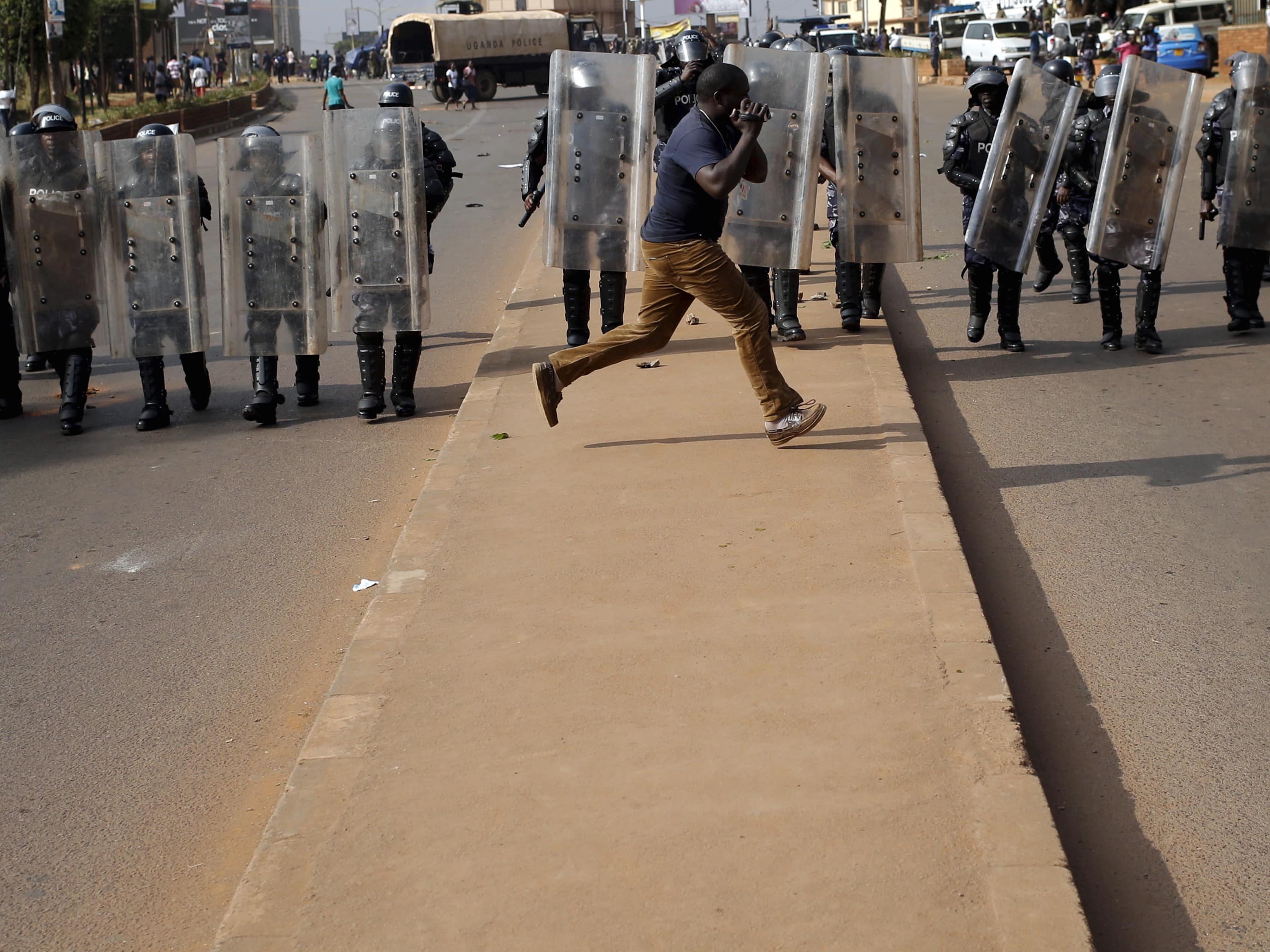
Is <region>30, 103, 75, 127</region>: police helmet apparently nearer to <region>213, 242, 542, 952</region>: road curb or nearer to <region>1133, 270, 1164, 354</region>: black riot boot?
<region>213, 242, 542, 952</region>: road curb

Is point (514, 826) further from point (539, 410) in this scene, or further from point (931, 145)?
point (931, 145)

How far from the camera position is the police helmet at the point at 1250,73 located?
340 inches

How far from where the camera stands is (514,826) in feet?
10.8

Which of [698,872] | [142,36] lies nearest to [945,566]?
[698,872]

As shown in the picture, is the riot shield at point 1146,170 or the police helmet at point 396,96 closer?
the police helmet at point 396,96

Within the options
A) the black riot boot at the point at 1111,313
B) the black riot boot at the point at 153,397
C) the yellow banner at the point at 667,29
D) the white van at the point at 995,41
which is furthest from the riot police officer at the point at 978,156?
the yellow banner at the point at 667,29

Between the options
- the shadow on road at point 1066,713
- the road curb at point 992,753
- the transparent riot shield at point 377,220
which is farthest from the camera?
the transparent riot shield at point 377,220

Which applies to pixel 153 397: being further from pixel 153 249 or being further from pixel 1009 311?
pixel 1009 311

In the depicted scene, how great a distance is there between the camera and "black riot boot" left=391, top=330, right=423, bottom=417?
25.8ft

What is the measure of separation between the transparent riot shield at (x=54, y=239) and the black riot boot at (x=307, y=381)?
1053 millimetres

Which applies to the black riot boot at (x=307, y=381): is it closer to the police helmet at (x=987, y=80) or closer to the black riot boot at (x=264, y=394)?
the black riot boot at (x=264, y=394)

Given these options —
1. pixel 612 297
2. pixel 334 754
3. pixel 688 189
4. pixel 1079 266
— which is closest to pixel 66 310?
pixel 612 297

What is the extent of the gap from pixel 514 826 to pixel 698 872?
47 cm

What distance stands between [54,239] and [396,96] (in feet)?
6.75
